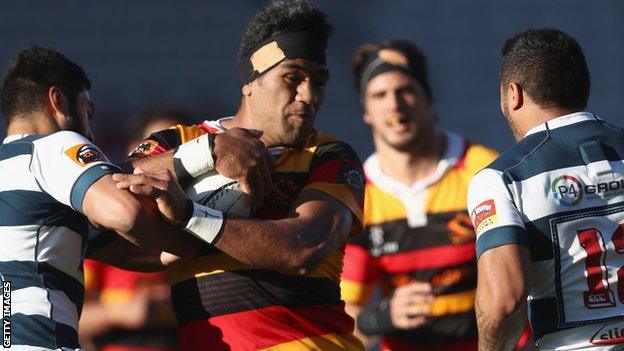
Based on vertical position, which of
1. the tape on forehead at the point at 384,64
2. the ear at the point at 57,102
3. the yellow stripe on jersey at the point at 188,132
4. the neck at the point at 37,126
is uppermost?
the tape on forehead at the point at 384,64

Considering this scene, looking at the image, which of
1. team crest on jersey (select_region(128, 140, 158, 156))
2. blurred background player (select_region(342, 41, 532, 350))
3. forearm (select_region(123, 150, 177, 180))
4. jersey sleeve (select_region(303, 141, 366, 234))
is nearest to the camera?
forearm (select_region(123, 150, 177, 180))

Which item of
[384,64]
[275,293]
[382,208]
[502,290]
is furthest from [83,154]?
[384,64]

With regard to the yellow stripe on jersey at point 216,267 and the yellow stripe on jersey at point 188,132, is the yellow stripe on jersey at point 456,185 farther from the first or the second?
the yellow stripe on jersey at point 188,132

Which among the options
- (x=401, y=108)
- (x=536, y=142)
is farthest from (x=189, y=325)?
(x=401, y=108)

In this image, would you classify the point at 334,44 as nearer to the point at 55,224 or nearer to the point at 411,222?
the point at 411,222

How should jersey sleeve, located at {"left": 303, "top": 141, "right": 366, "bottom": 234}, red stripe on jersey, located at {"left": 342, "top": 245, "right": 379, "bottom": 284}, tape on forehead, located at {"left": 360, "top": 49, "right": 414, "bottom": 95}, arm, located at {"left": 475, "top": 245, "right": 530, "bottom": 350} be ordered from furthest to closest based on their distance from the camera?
A: 1. tape on forehead, located at {"left": 360, "top": 49, "right": 414, "bottom": 95}
2. red stripe on jersey, located at {"left": 342, "top": 245, "right": 379, "bottom": 284}
3. jersey sleeve, located at {"left": 303, "top": 141, "right": 366, "bottom": 234}
4. arm, located at {"left": 475, "top": 245, "right": 530, "bottom": 350}

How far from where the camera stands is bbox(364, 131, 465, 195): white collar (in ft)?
22.8

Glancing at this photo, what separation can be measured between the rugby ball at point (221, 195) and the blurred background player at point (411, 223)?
202cm

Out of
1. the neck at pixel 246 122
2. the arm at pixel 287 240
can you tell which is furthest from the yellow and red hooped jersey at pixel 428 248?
the arm at pixel 287 240

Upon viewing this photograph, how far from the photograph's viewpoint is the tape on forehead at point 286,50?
494 cm

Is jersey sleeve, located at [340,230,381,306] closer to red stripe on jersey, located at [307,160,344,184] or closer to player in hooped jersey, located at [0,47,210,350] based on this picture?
red stripe on jersey, located at [307,160,344,184]

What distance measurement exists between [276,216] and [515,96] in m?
1.06

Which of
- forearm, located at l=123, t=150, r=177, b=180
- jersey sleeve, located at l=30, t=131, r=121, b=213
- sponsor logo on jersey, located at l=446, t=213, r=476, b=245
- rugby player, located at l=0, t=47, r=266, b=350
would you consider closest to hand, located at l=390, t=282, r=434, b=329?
sponsor logo on jersey, located at l=446, t=213, r=476, b=245

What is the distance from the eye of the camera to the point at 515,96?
14.9 ft
